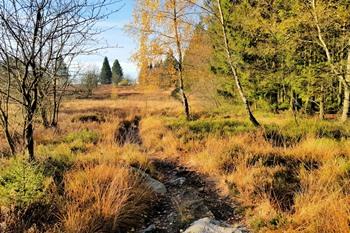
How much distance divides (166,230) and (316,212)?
6.36ft

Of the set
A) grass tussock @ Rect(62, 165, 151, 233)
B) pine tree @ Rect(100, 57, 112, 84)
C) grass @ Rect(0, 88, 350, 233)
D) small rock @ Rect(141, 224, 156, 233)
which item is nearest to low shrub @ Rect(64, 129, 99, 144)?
grass @ Rect(0, 88, 350, 233)

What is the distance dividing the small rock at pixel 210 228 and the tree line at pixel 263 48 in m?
5.55

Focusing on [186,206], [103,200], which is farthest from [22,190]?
[186,206]

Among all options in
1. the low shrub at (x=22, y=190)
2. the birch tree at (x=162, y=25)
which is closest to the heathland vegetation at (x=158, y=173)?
the low shrub at (x=22, y=190)

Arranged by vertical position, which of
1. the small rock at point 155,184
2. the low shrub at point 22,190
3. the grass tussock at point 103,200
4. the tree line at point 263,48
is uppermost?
the tree line at point 263,48

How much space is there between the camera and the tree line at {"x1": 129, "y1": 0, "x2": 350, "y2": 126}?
8.75 meters

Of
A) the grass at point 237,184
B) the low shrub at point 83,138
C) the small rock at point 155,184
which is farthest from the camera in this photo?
the low shrub at point 83,138

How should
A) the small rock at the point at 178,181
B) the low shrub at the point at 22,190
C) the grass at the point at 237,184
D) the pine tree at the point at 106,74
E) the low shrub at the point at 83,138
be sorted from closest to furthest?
the grass at the point at 237,184
the low shrub at the point at 22,190
the small rock at the point at 178,181
the low shrub at the point at 83,138
the pine tree at the point at 106,74

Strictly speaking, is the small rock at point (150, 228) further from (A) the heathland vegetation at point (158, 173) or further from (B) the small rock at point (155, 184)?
(B) the small rock at point (155, 184)

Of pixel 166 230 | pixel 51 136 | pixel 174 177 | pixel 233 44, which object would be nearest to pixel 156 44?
pixel 233 44

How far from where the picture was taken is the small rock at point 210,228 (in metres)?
3.81

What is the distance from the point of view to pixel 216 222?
4105mm

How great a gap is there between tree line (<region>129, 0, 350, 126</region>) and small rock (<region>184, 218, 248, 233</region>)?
555 cm

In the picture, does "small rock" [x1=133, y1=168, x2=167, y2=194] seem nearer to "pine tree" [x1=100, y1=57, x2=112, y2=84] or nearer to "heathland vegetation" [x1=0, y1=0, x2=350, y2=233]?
"heathland vegetation" [x1=0, y1=0, x2=350, y2=233]
